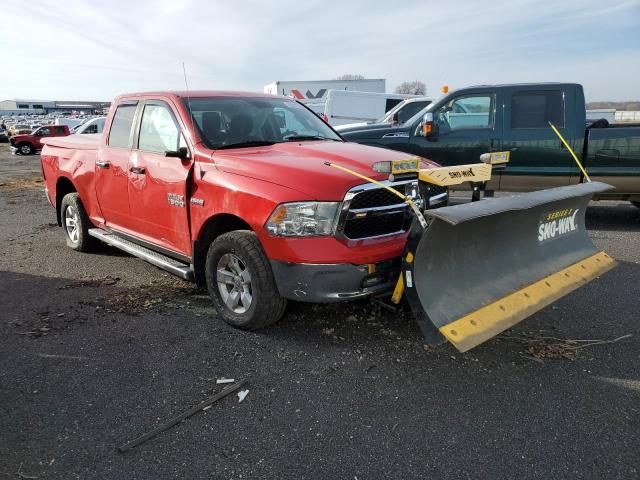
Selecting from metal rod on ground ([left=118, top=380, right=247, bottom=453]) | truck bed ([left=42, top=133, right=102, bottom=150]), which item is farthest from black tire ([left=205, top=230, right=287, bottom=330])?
truck bed ([left=42, top=133, right=102, bottom=150])

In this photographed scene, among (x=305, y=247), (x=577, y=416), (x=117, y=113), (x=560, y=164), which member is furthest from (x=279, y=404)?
(x=560, y=164)

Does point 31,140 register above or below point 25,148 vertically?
above

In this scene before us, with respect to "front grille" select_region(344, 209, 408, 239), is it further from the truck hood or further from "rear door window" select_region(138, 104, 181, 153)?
"rear door window" select_region(138, 104, 181, 153)

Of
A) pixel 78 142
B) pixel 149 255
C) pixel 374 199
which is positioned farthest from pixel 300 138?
pixel 78 142

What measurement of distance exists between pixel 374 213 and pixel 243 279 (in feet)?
3.82

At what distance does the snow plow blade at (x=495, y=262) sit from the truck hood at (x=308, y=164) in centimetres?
65

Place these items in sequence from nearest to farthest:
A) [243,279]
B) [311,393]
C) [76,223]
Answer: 1. [311,393]
2. [243,279]
3. [76,223]

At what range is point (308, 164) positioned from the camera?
3779 millimetres

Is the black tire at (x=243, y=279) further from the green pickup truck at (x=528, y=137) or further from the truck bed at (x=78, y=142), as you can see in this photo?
the green pickup truck at (x=528, y=137)

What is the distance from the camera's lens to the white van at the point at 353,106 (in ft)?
60.7

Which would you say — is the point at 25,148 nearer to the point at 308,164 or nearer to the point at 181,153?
the point at 181,153

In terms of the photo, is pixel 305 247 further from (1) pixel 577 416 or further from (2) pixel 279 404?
(1) pixel 577 416

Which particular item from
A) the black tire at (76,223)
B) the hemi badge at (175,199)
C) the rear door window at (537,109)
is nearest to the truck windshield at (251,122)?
the hemi badge at (175,199)

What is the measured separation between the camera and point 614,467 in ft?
8.14
